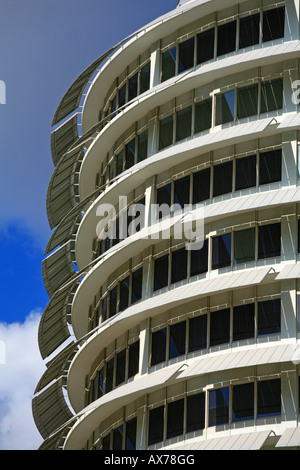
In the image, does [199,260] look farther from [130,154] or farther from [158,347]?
[130,154]

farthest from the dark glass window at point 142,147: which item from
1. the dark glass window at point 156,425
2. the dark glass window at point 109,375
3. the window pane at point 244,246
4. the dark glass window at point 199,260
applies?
the dark glass window at point 156,425

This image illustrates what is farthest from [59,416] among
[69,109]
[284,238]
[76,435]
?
[284,238]

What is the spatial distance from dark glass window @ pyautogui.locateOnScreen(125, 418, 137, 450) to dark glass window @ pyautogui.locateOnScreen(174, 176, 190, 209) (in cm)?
777

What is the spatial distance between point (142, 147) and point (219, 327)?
894 centimetres

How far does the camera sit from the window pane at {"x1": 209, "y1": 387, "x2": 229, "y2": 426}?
34.7 metres

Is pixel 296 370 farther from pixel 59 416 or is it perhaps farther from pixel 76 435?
pixel 59 416

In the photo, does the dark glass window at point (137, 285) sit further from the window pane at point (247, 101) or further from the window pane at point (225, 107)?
the window pane at point (247, 101)

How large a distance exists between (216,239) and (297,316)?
4.24 metres

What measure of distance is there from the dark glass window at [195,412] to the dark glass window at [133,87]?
1337 centimetres

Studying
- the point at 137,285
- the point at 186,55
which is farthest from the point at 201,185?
the point at 186,55

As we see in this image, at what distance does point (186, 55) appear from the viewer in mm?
41000

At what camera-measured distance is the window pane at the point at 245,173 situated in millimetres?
37562

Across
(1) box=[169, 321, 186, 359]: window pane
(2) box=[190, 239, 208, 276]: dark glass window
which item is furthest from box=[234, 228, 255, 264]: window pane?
(1) box=[169, 321, 186, 359]: window pane

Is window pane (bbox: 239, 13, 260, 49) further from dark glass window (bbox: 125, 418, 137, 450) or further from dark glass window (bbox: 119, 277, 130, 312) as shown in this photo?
dark glass window (bbox: 125, 418, 137, 450)
